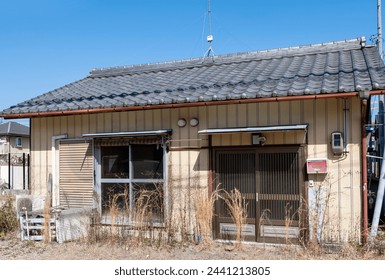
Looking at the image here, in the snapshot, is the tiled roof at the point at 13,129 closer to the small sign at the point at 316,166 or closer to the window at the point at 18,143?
the window at the point at 18,143

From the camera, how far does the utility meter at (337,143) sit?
5.68m

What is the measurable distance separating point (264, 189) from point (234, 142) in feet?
3.23

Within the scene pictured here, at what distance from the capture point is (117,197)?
6.83m

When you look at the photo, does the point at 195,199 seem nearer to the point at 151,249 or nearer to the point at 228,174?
the point at 228,174

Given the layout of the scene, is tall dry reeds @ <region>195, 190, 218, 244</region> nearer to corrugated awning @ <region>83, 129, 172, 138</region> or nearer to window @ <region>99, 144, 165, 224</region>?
window @ <region>99, 144, 165, 224</region>

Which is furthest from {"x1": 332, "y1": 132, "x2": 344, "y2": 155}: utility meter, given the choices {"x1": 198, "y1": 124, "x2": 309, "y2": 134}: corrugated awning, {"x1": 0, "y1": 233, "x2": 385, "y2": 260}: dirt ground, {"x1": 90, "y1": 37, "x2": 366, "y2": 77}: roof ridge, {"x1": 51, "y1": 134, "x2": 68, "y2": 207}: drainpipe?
{"x1": 51, "y1": 134, "x2": 68, "y2": 207}: drainpipe

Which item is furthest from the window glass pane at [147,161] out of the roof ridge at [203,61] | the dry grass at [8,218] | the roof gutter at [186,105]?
the roof ridge at [203,61]

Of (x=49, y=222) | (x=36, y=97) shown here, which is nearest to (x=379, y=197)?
(x=49, y=222)

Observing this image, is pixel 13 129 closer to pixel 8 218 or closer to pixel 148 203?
pixel 8 218

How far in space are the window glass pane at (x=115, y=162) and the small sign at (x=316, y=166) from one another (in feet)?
11.3

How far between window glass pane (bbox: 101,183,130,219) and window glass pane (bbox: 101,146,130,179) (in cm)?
21

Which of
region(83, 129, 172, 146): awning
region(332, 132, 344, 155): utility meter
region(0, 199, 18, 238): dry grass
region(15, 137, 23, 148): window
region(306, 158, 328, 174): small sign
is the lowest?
region(0, 199, 18, 238): dry grass

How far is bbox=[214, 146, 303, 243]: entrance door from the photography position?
606cm

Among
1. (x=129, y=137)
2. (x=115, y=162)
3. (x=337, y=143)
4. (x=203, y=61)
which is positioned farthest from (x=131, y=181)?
(x=203, y=61)
